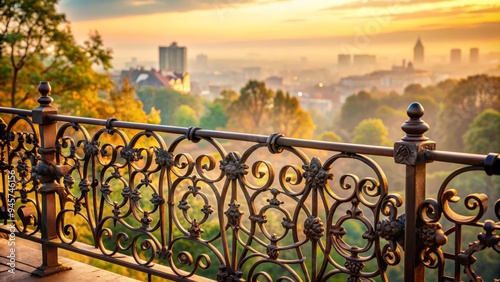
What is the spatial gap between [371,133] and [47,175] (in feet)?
97.6

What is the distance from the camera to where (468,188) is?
2612 cm

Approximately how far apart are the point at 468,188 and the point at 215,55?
19.8 metres

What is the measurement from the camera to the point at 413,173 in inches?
83.8

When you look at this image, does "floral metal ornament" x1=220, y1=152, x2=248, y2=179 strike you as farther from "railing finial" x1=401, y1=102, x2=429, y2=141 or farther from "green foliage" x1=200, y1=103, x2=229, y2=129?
"green foliage" x1=200, y1=103, x2=229, y2=129

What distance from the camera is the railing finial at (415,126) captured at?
210 centimetres

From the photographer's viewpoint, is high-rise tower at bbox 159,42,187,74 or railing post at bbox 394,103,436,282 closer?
railing post at bbox 394,103,436,282

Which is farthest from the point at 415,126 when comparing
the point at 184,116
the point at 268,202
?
the point at 184,116

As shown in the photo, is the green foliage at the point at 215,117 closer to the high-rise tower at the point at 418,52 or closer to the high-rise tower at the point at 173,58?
the high-rise tower at the point at 173,58

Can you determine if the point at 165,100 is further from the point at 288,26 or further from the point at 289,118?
the point at 288,26

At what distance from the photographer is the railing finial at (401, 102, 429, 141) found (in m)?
2.10

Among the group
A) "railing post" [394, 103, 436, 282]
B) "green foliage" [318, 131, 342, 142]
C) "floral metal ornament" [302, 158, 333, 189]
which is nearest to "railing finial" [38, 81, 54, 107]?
"floral metal ornament" [302, 158, 333, 189]

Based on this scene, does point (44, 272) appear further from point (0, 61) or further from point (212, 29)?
point (212, 29)

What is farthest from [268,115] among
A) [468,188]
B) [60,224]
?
[60,224]

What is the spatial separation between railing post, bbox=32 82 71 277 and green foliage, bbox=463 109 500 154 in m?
27.9
